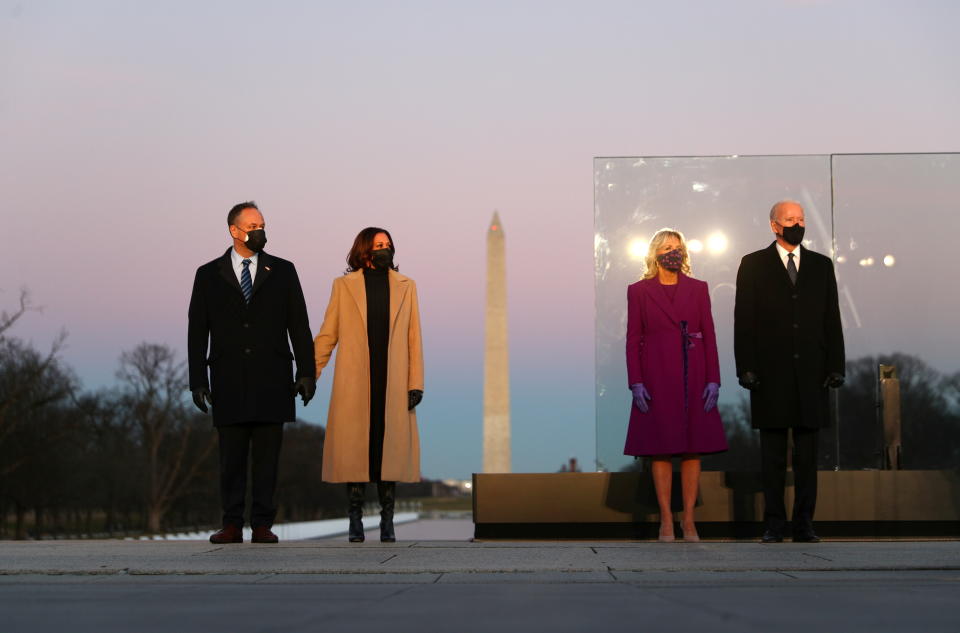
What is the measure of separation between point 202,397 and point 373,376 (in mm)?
1025

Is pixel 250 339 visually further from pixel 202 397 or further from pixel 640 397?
pixel 640 397

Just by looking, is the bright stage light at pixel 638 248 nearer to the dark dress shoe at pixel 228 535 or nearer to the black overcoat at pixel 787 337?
the black overcoat at pixel 787 337

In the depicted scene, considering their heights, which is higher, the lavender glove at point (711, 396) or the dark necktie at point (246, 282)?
the dark necktie at point (246, 282)

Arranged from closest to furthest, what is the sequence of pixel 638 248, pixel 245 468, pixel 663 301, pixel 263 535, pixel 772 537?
pixel 263 535 < pixel 245 468 < pixel 772 537 < pixel 663 301 < pixel 638 248

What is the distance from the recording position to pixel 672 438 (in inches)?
314

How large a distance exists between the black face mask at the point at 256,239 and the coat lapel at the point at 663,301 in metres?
2.34

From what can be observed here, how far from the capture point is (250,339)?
7.80m

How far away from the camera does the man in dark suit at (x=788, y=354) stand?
26.1ft

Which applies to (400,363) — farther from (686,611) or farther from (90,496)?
(90,496)

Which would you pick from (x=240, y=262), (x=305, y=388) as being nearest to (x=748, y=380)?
(x=305, y=388)

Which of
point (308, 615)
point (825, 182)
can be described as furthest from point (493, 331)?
point (308, 615)

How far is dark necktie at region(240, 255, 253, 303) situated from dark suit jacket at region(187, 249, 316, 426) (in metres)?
0.03

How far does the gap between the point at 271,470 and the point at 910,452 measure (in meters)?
4.61

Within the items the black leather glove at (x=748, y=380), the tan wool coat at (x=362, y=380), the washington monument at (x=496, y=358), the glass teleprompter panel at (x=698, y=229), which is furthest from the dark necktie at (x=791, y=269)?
the washington monument at (x=496, y=358)
